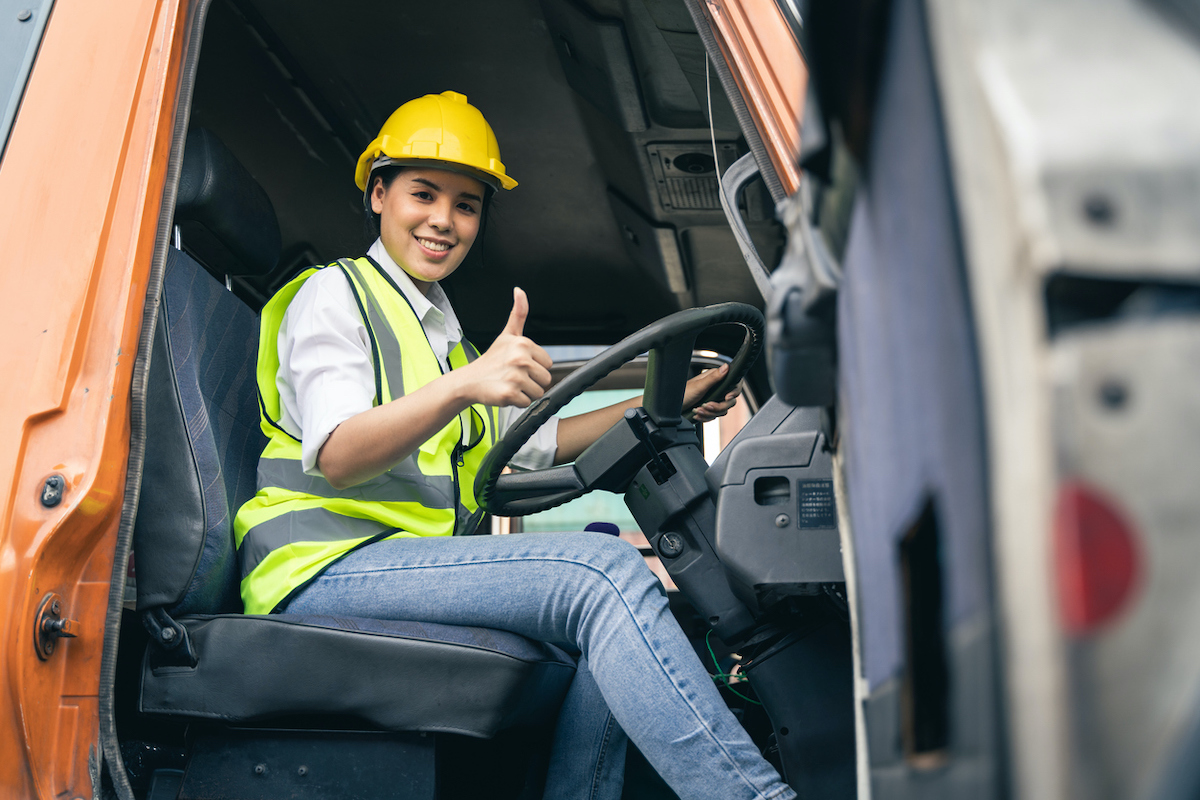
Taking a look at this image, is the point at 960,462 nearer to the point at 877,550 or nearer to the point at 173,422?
the point at 877,550

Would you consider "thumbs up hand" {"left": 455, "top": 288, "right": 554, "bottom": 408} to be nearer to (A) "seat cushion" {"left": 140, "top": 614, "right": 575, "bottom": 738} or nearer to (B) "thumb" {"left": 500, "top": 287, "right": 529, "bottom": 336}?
(B) "thumb" {"left": 500, "top": 287, "right": 529, "bottom": 336}

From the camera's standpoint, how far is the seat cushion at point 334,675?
123cm

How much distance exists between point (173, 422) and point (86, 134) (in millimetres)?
400

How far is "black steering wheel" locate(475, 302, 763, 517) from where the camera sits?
134 cm

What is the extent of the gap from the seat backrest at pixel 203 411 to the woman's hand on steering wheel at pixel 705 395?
790 mm

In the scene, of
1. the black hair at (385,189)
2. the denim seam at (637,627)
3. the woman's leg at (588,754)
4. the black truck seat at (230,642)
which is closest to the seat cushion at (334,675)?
the black truck seat at (230,642)

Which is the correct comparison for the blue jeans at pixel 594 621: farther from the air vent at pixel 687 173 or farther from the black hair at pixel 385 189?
the air vent at pixel 687 173

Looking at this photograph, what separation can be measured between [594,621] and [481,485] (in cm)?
37

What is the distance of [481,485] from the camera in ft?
5.07

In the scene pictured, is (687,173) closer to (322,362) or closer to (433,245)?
(433,245)

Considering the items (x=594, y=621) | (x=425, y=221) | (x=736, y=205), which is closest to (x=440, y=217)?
(x=425, y=221)

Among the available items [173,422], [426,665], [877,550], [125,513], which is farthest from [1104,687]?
[173,422]

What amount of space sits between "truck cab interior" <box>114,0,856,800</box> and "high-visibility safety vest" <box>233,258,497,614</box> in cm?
7

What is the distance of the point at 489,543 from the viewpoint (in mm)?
1368
